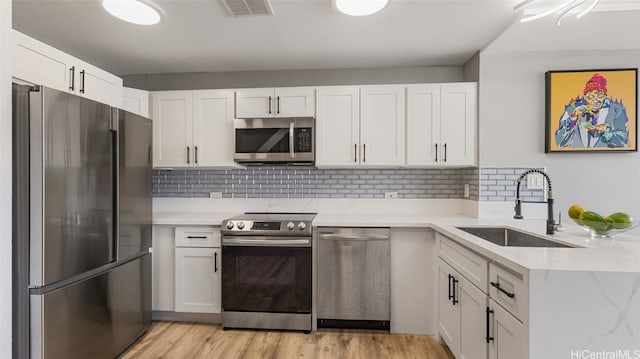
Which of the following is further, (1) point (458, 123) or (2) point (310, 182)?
(2) point (310, 182)

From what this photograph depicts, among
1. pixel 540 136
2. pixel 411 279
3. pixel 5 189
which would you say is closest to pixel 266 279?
pixel 411 279

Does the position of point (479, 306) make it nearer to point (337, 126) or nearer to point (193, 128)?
point (337, 126)

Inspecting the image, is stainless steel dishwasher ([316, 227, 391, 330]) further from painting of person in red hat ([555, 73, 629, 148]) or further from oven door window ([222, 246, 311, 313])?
painting of person in red hat ([555, 73, 629, 148])

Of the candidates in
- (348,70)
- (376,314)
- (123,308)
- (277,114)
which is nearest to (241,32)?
(277,114)

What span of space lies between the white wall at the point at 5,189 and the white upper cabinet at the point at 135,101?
125 cm

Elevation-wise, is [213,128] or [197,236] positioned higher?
[213,128]

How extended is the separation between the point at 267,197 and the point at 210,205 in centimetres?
60

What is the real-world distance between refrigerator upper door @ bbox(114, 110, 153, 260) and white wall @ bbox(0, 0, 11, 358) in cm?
60

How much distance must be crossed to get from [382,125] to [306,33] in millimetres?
1012

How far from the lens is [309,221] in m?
2.48

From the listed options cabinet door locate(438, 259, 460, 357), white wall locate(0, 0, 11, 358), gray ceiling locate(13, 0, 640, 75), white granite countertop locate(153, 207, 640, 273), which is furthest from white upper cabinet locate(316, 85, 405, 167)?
white wall locate(0, 0, 11, 358)

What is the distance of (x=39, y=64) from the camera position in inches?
69.8

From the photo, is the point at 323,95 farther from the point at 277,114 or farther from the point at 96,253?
the point at 96,253

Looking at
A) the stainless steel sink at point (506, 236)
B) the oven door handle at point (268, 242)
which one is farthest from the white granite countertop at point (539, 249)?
the oven door handle at point (268, 242)
